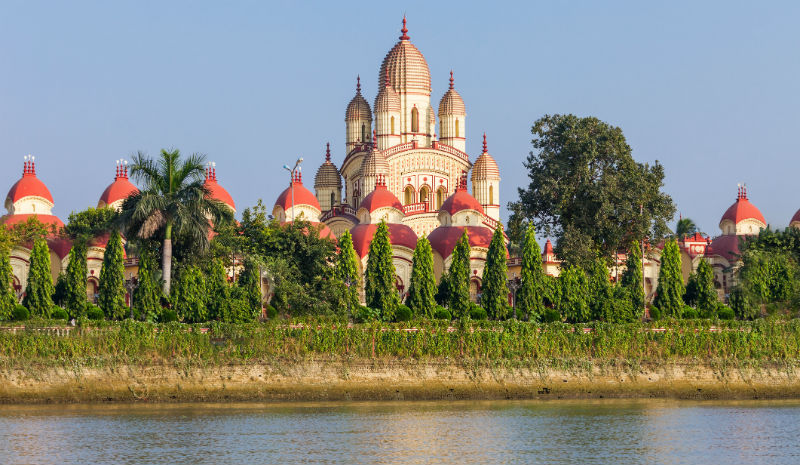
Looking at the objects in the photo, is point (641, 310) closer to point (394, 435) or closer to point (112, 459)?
point (394, 435)

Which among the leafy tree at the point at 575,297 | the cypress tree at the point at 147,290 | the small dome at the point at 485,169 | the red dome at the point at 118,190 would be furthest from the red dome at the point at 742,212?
A: the cypress tree at the point at 147,290

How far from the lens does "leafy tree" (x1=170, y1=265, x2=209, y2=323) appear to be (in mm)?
42438

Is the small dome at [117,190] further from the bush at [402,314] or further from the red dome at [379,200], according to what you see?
the bush at [402,314]

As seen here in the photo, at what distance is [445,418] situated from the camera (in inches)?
1288

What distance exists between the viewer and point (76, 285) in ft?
147

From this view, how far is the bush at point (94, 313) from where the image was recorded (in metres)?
43.9

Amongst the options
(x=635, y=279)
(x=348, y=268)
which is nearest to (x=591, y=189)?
Result: (x=635, y=279)

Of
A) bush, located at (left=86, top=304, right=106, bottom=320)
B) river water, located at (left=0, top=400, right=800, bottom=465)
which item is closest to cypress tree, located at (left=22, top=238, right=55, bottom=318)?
bush, located at (left=86, top=304, right=106, bottom=320)

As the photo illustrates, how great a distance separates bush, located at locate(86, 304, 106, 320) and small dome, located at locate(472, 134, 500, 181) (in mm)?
28236

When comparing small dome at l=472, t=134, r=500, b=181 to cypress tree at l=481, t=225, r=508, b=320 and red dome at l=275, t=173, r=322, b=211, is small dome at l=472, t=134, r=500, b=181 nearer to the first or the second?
red dome at l=275, t=173, r=322, b=211

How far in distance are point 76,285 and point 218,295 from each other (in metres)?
5.25

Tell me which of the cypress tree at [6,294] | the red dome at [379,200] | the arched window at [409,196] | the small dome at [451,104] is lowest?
the cypress tree at [6,294]

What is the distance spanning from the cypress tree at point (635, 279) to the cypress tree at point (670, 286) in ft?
2.78

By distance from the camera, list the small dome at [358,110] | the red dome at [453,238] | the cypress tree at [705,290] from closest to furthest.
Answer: the cypress tree at [705,290] → the red dome at [453,238] → the small dome at [358,110]
